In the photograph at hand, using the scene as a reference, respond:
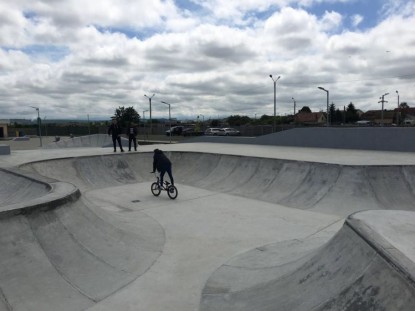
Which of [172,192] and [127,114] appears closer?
[172,192]

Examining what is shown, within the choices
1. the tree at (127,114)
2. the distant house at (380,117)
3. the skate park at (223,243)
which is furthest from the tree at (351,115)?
the skate park at (223,243)

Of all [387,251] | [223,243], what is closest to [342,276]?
[387,251]

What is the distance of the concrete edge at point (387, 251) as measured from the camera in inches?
125

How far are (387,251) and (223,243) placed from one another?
4410mm

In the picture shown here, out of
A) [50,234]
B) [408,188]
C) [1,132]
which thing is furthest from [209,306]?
[1,132]

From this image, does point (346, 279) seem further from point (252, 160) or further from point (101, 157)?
point (101, 157)

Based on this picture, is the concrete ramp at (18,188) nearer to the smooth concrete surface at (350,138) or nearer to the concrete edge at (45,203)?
the concrete edge at (45,203)

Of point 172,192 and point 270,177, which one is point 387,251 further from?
point 270,177

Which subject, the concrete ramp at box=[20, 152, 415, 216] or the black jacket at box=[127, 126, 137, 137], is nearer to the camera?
the concrete ramp at box=[20, 152, 415, 216]

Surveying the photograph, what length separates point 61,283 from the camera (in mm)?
5062

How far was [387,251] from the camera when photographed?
11.8ft

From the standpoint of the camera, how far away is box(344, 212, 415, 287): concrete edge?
3.17m

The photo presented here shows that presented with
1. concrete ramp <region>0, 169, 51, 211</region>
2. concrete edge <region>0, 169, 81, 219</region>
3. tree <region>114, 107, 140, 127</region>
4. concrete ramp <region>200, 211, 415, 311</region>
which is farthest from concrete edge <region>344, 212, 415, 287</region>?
tree <region>114, 107, 140, 127</region>

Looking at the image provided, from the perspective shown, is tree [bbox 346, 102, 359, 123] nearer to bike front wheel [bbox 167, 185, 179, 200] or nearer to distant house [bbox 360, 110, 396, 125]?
distant house [bbox 360, 110, 396, 125]
